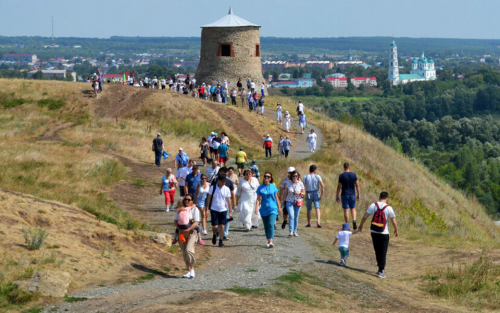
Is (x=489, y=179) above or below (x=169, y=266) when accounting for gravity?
below

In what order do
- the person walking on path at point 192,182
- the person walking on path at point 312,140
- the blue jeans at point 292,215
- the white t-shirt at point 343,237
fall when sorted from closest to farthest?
the white t-shirt at point 343,237 → the blue jeans at point 292,215 → the person walking on path at point 192,182 → the person walking on path at point 312,140

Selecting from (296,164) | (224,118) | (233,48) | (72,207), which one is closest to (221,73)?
(233,48)

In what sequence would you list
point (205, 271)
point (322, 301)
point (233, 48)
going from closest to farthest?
point (322, 301)
point (205, 271)
point (233, 48)

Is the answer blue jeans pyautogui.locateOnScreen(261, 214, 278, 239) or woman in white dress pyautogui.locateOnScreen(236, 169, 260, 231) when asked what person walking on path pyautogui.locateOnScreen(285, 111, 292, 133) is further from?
blue jeans pyautogui.locateOnScreen(261, 214, 278, 239)

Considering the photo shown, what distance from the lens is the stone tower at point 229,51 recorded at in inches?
1762

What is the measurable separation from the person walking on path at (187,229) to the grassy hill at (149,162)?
92.2 inches

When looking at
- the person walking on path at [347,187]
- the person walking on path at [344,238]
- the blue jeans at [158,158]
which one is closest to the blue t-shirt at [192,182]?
the person walking on path at [347,187]

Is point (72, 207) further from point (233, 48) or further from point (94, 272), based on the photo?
point (233, 48)

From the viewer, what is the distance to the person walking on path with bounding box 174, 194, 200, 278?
10.9 meters

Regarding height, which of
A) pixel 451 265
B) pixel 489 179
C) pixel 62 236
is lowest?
pixel 489 179

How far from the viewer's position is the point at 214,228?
43.5 feet

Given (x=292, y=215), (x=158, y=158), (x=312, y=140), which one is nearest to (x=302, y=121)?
(x=312, y=140)

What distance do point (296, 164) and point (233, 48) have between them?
2052 cm

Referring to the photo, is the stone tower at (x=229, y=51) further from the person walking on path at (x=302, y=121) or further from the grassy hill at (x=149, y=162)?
the person walking on path at (x=302, y=121)
